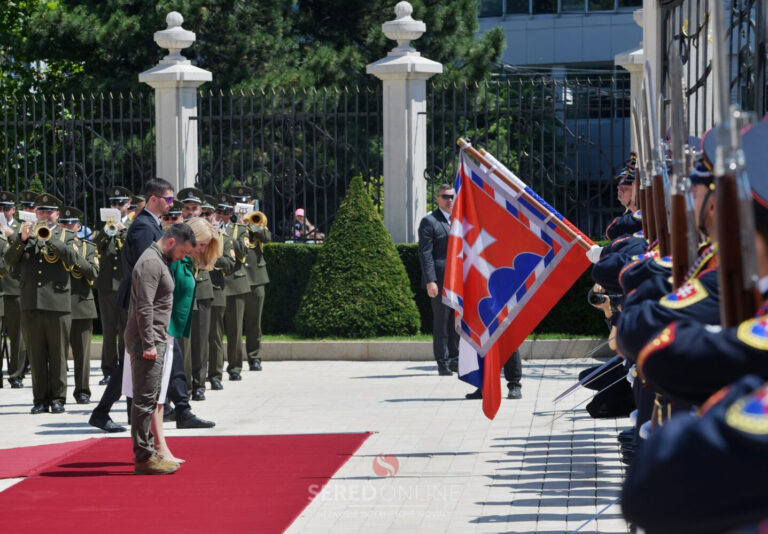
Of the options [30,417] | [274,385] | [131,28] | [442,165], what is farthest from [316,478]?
[131,28]

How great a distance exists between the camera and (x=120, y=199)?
12836 millimetres

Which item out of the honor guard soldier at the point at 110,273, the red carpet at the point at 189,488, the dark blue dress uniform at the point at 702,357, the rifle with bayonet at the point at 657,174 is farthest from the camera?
the honor guard soldier at the point at 110,273

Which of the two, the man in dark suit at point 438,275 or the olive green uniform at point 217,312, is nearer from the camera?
the olive green uniform at point 217,312

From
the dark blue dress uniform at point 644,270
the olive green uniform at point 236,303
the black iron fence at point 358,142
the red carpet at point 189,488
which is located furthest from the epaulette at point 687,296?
the black iron fence at point 358,142

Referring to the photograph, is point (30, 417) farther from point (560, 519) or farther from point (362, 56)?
point (362, 56)

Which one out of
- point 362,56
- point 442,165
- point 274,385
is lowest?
point 274,385

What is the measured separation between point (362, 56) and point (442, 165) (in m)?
10.3

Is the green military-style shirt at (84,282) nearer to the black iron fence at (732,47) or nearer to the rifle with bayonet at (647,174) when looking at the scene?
Result: the black iron fence at (732,47)

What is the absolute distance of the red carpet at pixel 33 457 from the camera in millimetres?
8070

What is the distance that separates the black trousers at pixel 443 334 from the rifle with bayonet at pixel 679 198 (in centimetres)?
926

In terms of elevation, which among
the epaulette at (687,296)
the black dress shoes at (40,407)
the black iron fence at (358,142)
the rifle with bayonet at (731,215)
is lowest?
the black dress shoes at (40,407)

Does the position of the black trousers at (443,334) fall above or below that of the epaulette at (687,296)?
below

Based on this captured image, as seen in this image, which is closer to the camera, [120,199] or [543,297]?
[543,297]

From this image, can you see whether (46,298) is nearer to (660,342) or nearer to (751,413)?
(660,342)
